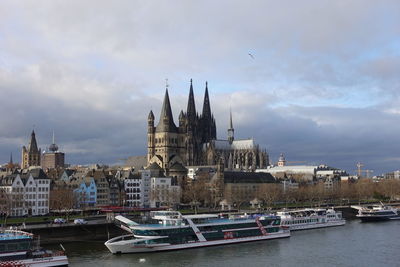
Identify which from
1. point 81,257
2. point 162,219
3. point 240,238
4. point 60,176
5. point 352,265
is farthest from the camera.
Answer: point 60,176

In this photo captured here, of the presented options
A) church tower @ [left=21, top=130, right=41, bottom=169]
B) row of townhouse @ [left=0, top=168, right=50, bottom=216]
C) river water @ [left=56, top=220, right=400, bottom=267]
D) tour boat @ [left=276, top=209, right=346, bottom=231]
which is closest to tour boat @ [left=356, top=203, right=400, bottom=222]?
tour boat @ [left=276, top=209, right=346, bottom=231]

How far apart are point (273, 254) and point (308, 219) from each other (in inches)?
1384

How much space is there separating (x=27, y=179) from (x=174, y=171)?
62979 millimetres

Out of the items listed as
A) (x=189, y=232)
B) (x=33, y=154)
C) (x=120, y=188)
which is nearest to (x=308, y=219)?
(x=189, y=232)

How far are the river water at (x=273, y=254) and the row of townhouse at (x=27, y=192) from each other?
90.1 ft

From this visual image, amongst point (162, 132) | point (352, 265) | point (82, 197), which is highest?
→ point (162, 132)

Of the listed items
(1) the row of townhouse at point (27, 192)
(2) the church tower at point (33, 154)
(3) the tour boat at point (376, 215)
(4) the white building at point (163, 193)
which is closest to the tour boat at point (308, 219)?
(3) the tour boat at point (376, 215)

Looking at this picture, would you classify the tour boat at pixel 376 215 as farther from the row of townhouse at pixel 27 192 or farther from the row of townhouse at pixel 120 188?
the row of townhouse at pixel 27 192

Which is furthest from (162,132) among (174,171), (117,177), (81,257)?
(81,257)

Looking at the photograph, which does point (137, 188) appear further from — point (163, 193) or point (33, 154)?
point (33, 154)

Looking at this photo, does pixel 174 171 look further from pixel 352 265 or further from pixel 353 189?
pixel 352 265

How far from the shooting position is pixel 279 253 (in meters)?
68.2

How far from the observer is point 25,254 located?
55500 millimetres

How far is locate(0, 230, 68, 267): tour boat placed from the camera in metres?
54.7
